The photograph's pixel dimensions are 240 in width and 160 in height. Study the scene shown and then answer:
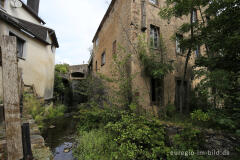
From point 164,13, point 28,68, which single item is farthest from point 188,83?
point 28,68

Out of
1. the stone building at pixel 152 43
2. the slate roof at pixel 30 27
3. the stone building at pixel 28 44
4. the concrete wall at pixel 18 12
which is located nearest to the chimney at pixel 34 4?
the concrete wall at pixel 18 12

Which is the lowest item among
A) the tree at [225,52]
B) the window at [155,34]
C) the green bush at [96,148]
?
the green bush at [96,148]

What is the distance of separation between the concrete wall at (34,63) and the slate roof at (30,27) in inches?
13.6

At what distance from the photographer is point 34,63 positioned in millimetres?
7539

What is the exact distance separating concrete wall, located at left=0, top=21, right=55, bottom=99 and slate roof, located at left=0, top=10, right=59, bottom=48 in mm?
345

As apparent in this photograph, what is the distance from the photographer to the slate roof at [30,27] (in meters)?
5.44

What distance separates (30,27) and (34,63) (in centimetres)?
302

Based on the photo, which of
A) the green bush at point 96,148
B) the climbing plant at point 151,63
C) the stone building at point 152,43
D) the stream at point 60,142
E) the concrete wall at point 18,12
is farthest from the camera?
the concrete wall at point 18,12

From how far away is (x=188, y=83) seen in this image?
22.2 feet

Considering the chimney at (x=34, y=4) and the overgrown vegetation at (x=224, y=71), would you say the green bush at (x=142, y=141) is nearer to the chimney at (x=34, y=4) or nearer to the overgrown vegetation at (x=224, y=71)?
the overgrown vegetation at (x=224, y=71)

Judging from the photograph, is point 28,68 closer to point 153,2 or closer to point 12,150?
point 12,150

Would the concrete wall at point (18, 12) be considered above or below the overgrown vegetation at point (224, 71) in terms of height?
above

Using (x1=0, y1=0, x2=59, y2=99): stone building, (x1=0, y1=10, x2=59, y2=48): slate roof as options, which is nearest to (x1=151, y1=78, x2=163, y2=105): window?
(x1=0, y1=0, x2=59, y2=99): stone building

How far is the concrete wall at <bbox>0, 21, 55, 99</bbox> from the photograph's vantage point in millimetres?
6514
